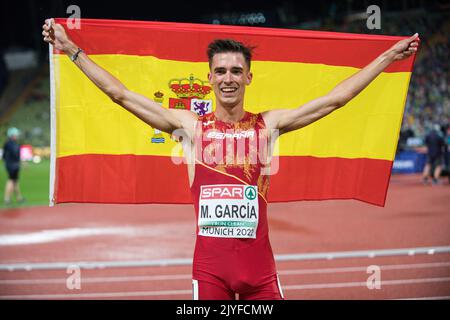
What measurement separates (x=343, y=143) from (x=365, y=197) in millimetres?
507

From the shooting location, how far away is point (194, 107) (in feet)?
14.0

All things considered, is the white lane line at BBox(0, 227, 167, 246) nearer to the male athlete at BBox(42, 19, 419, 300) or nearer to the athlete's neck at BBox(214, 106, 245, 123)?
the male athlete at BBox(42, 19, 419, 300)

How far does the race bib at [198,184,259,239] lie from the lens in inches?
134

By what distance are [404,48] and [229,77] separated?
1316 mm

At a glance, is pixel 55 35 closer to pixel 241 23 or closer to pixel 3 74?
pixel 241 23

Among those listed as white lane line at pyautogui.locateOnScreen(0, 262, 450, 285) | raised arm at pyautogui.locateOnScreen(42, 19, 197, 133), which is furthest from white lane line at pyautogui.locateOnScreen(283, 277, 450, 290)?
raised arm at pyautogui.locateOnScreen(42, 19, 197, 133)

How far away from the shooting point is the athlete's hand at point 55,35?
350 cm

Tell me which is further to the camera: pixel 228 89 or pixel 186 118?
pixel 186 118

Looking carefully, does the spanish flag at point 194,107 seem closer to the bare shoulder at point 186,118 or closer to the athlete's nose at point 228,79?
the bare shoulder at point 186,118

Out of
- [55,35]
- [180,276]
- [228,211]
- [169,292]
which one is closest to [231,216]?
[228,211]

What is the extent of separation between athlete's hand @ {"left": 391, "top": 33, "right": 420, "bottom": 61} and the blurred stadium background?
13.2 m

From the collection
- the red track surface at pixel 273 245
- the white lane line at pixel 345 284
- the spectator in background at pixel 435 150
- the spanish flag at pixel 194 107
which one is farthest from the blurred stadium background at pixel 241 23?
the spanish flag at pixel 194 107

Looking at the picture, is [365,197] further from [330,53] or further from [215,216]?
[215,216]
